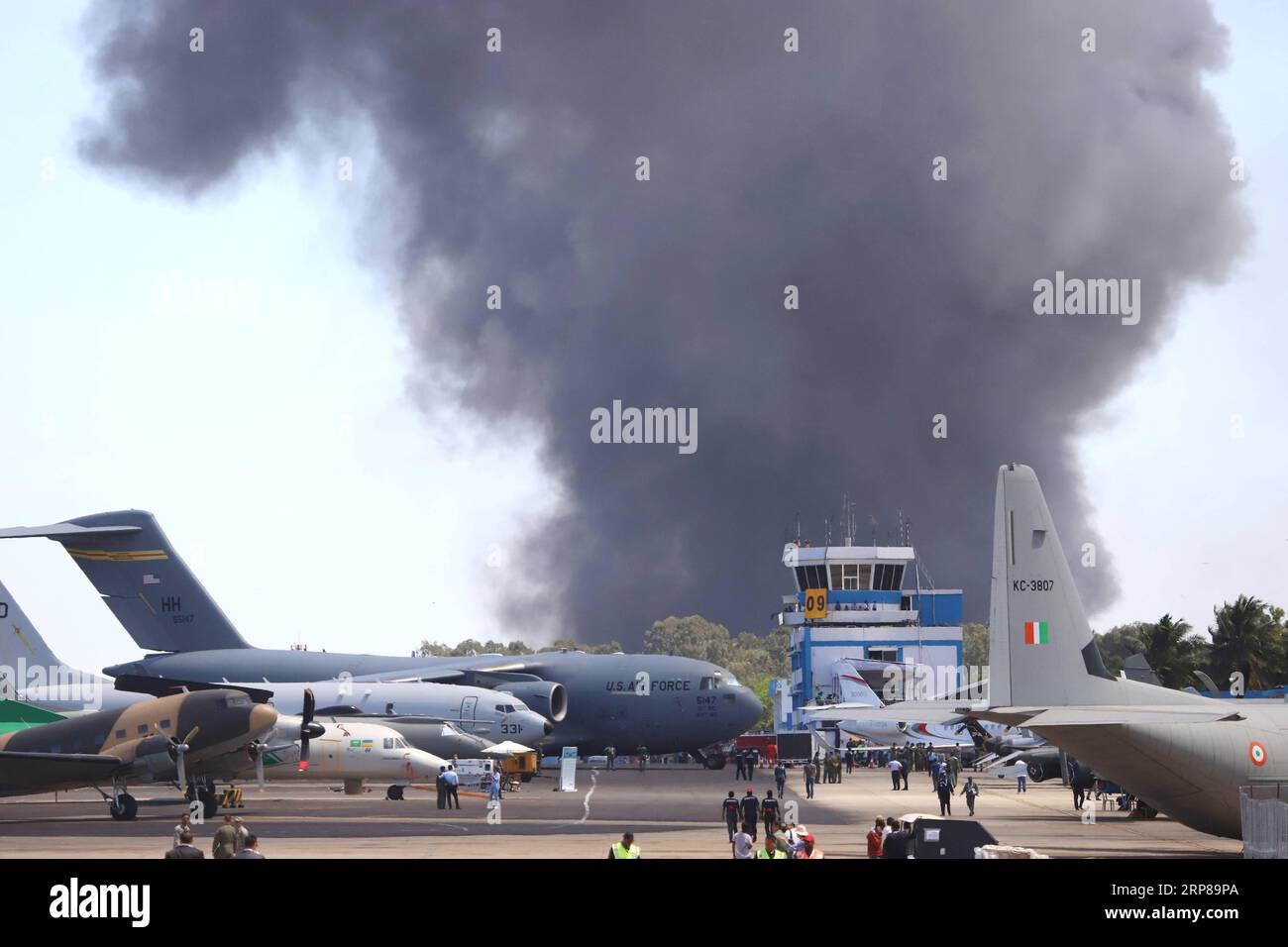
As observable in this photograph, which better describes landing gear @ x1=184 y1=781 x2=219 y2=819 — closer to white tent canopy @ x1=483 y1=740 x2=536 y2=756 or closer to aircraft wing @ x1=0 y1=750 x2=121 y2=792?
aircraft wing @ x1=0 y1=750 x2=121 y2=792

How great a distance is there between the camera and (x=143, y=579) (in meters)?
76.9

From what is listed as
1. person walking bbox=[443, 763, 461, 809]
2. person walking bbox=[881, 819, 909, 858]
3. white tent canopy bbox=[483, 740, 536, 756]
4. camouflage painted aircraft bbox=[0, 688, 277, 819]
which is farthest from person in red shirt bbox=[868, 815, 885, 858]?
white tent canopy bbox=[483, 740, 536, 756]

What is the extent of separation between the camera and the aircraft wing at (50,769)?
139 feet

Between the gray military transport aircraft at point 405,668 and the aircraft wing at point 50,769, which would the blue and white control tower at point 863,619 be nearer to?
the gray military transport aircraft at point 405,668

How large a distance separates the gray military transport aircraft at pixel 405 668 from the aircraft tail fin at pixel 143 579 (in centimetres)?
5

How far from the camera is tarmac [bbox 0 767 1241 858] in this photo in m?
Answer: 33.9

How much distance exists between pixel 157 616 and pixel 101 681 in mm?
16959

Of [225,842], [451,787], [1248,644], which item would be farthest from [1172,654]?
[225,842]

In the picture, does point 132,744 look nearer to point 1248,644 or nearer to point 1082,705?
point 1082,705

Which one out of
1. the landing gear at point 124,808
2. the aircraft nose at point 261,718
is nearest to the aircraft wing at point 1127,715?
the aircraft nose at point 261,718

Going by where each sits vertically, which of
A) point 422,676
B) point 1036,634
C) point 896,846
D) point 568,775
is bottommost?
point 568,775

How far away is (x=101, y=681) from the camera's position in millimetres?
61250

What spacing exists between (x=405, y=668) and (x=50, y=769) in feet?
113
